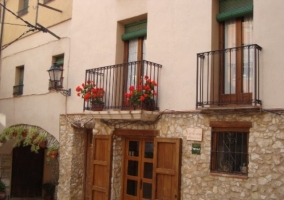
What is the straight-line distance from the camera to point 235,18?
7.02m

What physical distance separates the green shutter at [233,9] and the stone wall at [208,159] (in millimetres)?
1868

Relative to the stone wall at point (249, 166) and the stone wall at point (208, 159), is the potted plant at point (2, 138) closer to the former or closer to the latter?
the stone wall at point (208, 159)

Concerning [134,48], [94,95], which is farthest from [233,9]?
[94,95]

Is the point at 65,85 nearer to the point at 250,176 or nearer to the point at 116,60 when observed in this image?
the point at 116,60

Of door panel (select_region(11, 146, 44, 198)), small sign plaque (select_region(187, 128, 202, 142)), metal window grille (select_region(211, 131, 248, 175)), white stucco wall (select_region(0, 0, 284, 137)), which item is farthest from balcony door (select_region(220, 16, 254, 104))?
door panel (select_region(11, 146, 44, 198))

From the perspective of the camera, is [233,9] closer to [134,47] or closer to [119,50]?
[134,47]

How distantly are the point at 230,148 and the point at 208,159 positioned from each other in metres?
0.46

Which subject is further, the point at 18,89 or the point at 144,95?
the point at 18,89

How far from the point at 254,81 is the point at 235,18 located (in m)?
1.45

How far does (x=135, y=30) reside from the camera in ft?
29.4

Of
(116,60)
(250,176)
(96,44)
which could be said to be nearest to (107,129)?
(116,60)

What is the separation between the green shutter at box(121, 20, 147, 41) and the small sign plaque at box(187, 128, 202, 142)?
2.73 m

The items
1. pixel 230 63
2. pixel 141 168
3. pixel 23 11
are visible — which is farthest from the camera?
pixel 23 11

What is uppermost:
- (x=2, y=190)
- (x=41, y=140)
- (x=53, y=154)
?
(x=41, y=140)
